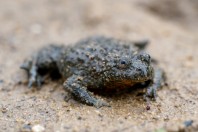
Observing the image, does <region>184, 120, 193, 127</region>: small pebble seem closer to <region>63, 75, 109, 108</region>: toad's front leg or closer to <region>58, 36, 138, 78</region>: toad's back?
<region>63, 75, 109, 108</region>: toad's front leg

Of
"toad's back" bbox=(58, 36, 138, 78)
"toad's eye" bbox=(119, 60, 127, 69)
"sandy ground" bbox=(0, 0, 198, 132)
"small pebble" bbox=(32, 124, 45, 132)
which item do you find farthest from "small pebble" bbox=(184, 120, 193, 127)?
"small pebble" bbox=(32, 124, 45, 132)

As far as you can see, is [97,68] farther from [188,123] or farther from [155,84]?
[188,123]

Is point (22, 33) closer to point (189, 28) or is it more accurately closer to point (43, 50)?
point (43, 50)

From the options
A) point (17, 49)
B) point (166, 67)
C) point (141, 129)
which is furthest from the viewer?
point (17, 49)

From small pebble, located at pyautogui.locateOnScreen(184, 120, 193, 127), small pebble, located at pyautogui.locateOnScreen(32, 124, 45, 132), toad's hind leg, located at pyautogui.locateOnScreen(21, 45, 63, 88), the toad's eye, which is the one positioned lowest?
small pebble, located at pyautogui.locateOnScreen(32, 124, 45, 132)

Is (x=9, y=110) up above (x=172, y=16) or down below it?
below

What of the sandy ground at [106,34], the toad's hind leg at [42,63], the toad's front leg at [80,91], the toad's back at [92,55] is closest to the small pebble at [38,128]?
the sandy ground at [106,34]

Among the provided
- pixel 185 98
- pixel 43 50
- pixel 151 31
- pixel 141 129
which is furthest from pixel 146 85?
pixel 151 31

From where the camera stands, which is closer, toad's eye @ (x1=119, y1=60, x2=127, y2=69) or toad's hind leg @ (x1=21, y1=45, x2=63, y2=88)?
toad's eye @ (x1=119, y1=60, x2=127, y2=69)
